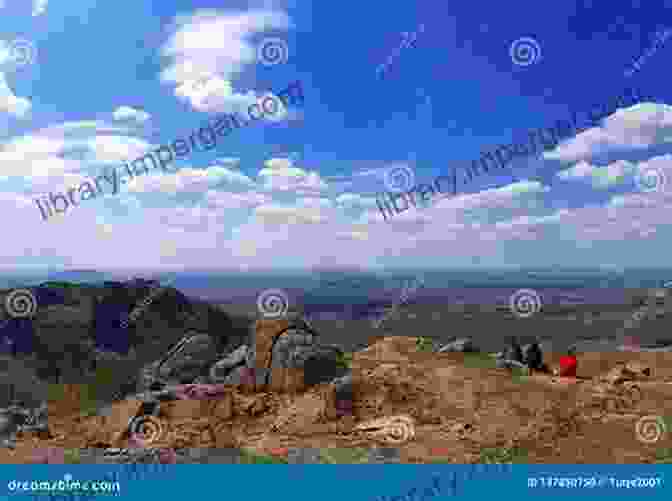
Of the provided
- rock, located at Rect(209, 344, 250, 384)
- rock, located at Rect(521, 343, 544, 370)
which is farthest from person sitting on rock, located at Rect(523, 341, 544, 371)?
rock, located at Rect(209, 344, 250, 384)

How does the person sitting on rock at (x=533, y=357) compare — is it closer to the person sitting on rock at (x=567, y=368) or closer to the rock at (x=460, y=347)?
the person sitting on rock at (x=567, y=368)

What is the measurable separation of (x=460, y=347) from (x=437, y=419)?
4343 millimetres

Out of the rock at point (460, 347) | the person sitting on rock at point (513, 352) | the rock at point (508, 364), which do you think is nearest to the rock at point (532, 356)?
the person sitting on rock at point (513, 352)

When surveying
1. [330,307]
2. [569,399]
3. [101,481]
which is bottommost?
[101,481]

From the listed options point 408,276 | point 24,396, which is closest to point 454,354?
point 408,276

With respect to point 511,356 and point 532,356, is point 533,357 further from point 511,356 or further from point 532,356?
point 511,356

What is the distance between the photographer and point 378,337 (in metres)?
18.8

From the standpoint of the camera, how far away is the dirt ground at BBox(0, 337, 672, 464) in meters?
11.8

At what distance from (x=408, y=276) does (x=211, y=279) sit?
17.7ft

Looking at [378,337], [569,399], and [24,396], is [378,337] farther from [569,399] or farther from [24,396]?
[24,396]

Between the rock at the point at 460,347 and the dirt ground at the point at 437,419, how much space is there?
136 centimetres

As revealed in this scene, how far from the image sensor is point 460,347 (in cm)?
1711

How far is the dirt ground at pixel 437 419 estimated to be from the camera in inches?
464

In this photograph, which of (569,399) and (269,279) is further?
(269,279)
